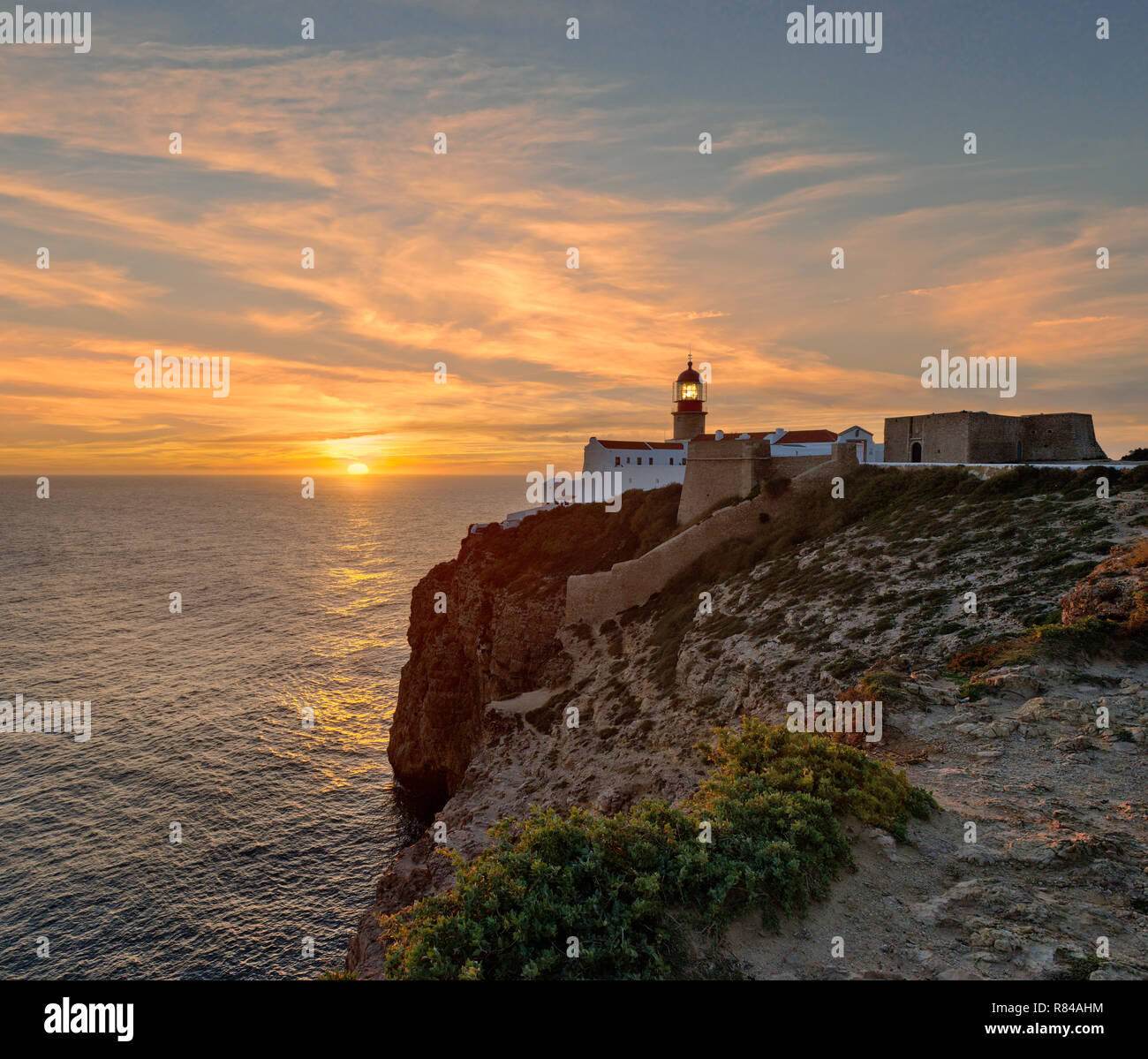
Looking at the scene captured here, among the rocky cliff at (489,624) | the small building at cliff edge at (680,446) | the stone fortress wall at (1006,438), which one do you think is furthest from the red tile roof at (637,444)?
the stone fortress wall at (1006,438)

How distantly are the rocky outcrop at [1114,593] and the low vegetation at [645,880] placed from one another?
8236 mm

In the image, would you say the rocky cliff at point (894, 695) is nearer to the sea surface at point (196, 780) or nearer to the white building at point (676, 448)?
the sea surface at point (196, 780)

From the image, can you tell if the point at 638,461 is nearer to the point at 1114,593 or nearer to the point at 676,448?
the point at 676,448

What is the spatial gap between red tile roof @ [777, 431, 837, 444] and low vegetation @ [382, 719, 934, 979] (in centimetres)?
5149

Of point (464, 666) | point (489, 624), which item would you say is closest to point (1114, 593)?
point (489, 624)

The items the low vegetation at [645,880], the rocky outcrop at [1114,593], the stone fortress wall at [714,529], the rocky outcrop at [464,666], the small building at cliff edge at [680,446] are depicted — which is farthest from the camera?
the small building at cliff edge at [680,446]

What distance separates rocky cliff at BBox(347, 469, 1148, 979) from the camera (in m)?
6.91

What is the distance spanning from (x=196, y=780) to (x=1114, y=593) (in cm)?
4061

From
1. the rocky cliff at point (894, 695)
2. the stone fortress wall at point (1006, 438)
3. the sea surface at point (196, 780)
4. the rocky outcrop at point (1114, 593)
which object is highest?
the stone fortress wall at point (1006, 438)

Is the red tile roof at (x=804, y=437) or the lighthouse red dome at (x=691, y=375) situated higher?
the lighthouse red dome at (x=691, y=375)

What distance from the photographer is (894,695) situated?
12.9 meters

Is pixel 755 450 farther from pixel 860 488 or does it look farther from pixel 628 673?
pixel 628 673

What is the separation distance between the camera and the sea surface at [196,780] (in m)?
23.7
